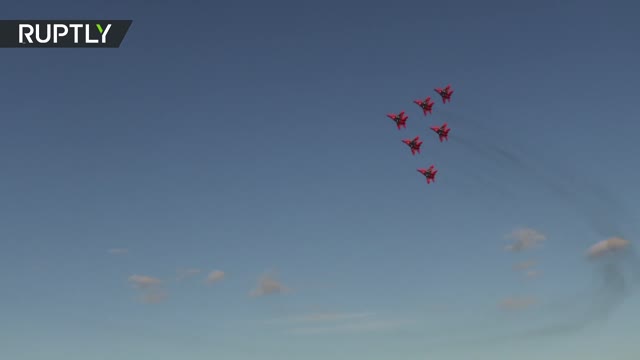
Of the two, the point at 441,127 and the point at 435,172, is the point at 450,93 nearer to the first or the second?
the point at 441,127

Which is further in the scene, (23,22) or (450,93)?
(450,93)

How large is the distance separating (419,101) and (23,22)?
94.7 meters

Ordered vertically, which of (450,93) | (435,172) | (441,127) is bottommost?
(435,172)

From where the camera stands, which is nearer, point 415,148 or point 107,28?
point 107,28

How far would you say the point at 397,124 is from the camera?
152875mm

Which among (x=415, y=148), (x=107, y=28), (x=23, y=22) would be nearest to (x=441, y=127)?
(x=415, y=148)

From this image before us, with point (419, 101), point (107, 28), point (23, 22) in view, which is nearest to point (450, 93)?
point (419, 101)

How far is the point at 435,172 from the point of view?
15350 centimetres

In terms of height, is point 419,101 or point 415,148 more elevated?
point 419,101

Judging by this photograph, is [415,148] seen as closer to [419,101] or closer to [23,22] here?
[419,101]

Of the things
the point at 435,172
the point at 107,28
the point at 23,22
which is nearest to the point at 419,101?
the point at 435,172

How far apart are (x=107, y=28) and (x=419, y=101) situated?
78.0 meters

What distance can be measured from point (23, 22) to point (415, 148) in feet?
317

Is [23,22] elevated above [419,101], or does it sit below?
above
